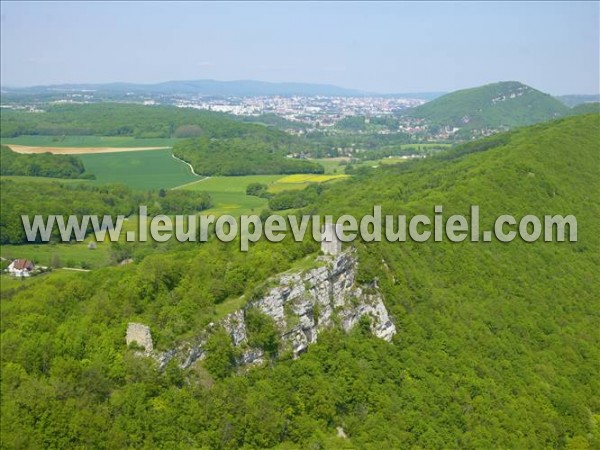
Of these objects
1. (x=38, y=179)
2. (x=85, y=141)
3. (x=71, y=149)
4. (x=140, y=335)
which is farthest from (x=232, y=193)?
(x=140, y=335)

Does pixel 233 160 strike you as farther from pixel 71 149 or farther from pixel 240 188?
pixel 71 149

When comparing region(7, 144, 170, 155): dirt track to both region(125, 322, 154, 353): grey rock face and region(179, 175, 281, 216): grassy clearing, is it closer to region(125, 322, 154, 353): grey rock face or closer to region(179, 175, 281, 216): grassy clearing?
region(179, 175, 281, 216): grassy clearing

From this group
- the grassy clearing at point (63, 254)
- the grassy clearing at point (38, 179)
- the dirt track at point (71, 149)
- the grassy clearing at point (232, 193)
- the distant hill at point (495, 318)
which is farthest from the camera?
the dirt track at point (71, 149)

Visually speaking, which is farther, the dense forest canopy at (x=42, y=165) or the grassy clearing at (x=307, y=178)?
the grassy clearing at (x=307, y=178)

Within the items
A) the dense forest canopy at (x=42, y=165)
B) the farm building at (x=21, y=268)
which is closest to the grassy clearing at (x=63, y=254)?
the farm building at (x=21, y=268)

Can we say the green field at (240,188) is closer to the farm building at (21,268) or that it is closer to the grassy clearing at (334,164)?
the grassy clearing at (334,164)

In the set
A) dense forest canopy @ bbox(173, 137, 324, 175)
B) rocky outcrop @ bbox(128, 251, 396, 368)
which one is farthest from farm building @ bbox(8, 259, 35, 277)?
dense forest canopy @ bbox(173, 137, 324, 175)
